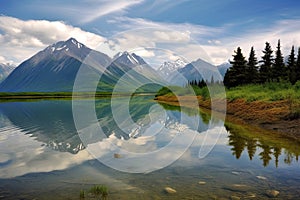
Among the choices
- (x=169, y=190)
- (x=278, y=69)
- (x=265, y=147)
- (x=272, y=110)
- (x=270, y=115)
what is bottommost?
(x=169, y=190)

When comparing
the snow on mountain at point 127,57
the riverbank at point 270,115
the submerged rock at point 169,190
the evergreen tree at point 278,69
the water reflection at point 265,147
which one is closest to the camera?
the submerged rock at point 169,190

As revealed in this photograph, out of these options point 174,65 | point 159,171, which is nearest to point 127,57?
point 174,65

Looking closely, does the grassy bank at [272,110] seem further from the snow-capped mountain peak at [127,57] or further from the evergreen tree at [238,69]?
the evergreen tree at [238,69]

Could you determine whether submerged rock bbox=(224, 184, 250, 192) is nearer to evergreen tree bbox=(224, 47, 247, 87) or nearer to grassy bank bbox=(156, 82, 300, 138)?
grassy bank bbox=(156, 82, 300, 138)

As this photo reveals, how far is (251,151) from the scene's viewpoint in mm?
18891

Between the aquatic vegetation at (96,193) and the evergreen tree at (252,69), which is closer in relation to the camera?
the aquatic vegetation at (96,193)

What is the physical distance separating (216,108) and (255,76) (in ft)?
77.9

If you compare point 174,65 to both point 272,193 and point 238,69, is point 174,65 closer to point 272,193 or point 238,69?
point 272,193

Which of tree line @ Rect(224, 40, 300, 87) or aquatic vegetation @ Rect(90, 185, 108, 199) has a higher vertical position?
tree line @ Rect(224, 40, 300, 87)

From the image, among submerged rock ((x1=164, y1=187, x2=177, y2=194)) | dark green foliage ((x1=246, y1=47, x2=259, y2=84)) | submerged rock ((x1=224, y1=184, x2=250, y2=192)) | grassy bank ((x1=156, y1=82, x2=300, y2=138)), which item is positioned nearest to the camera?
submerged rock ((x1=164, y1=187, x2=177, y2=194))

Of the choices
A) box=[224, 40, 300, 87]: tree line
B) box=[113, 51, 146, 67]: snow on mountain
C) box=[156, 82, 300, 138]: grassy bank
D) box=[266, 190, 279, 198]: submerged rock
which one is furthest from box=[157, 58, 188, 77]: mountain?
box=[224, 40, 300, 87]: tree line

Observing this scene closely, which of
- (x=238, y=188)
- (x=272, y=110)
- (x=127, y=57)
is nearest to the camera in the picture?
(x=238, y=188)

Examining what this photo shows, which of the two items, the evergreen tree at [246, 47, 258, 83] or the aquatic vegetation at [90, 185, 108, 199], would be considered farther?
the evergreen tree at [246, 47, 258, 83]

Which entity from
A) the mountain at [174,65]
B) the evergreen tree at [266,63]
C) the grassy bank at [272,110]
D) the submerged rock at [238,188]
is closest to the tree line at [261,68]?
the evergreen tree at [266,63]
